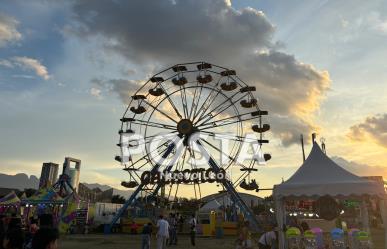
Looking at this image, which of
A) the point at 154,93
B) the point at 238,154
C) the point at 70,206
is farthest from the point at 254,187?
the point at 70,206

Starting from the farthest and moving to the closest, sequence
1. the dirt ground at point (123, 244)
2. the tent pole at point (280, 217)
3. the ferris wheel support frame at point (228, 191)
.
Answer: the ferris wheel support frame at point (228, 191) < the dirt ground at point (123, 244) < the tent pole at point (280, 217)

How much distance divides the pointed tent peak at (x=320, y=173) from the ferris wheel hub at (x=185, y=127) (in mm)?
15432

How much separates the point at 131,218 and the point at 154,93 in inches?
452

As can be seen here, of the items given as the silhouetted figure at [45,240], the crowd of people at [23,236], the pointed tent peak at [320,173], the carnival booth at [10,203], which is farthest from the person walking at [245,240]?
the carnival booth at [10,203]

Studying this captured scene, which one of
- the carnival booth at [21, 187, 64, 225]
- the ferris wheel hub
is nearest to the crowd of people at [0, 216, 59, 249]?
the carnival booth at [21, 187, 64, 225]

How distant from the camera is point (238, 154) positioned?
1053 inches

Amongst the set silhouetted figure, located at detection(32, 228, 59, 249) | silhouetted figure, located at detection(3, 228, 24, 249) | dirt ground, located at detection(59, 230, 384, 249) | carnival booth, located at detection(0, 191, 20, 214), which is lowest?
dirt ground, located at detection(59, 230, 384, 249)

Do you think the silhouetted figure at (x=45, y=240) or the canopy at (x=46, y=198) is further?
the canopy at (x=46, y=198)

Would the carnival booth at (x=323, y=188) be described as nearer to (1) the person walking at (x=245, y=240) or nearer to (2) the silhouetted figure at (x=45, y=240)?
(1) the person walking at (x=245, y=240)

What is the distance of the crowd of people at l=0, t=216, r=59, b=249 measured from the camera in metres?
4.12

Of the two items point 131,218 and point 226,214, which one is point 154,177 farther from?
point 226,214

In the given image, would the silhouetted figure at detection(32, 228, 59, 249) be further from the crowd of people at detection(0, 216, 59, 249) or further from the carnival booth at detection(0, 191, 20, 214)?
the carnival booth at detection(0, 191, 20, 214)

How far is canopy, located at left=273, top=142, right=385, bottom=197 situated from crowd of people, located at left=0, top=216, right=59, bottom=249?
26.2 ft

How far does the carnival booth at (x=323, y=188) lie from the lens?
11.0m
